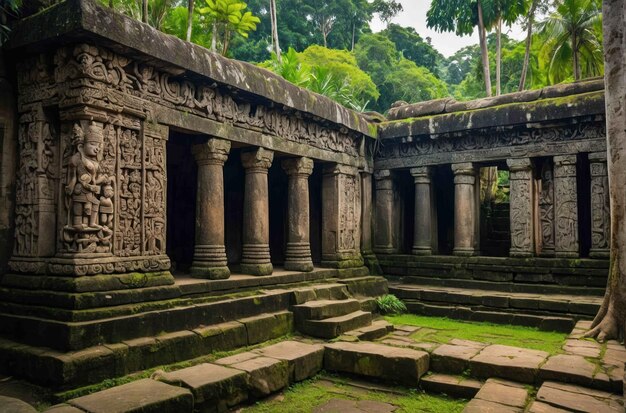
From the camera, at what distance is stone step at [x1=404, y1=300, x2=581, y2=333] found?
27.1 ft

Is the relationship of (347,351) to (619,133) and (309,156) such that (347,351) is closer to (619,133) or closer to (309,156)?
(309,156)

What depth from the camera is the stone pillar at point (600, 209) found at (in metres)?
9.21

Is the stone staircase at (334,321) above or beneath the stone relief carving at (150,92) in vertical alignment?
beneath

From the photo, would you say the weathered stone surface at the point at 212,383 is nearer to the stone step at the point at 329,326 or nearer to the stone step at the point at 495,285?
the stone step at the point at 329,326

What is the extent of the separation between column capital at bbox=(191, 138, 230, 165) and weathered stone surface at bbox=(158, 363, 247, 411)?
125 inches

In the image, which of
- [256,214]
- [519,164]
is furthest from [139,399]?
[519,164]

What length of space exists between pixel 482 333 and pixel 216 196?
196 inches

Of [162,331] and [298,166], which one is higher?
[298,166]

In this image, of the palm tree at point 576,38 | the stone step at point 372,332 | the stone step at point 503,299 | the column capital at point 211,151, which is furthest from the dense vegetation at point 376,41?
the stone step at point 503,299

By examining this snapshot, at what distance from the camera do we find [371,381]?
5.77 metres

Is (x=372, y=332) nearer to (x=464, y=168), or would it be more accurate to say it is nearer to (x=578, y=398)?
(x=578, y=398)

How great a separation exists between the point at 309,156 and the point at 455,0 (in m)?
16.5

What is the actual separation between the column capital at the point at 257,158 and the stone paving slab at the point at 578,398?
206 inches

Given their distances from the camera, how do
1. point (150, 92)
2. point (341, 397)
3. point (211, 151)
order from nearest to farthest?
point (341, 397) < point (150, 92) < point (211, 151)
